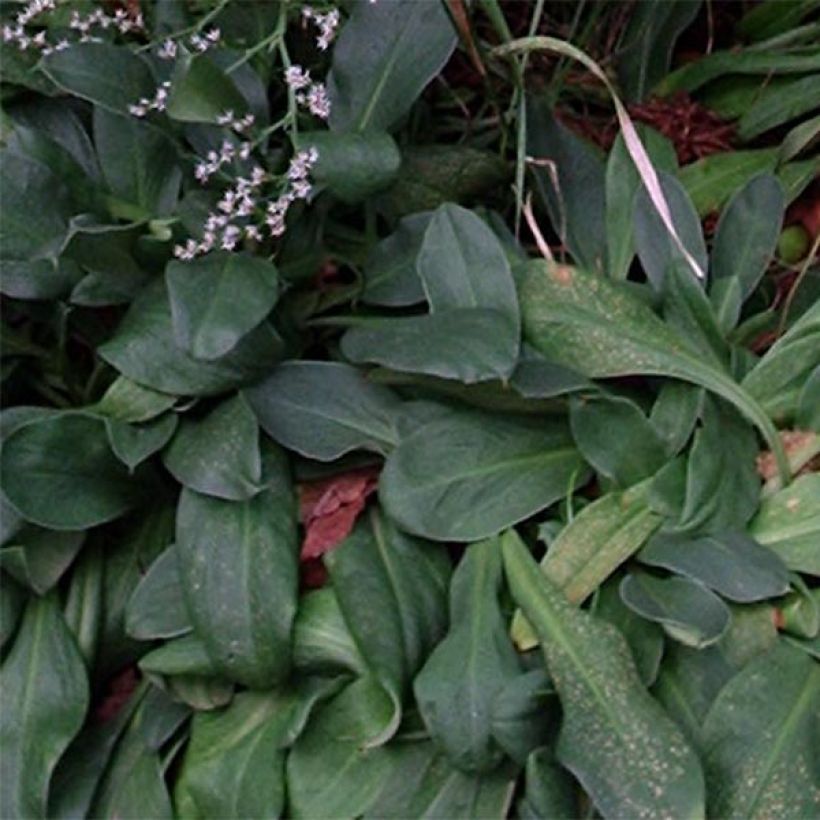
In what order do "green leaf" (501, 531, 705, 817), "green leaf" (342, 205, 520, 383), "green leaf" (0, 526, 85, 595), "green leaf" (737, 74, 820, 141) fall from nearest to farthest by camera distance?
"green leaf" (501, 531, 705, 817) < "green leaf" (342, 205, 520, 383) < "green leaf" (0, 526, 85, 595) < "green leaf" (737, 74, 820, 141)

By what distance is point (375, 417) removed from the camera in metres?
1.33

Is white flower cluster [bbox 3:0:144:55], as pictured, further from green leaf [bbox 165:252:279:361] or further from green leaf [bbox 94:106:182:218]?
green leaf [bbox 165:252:279:361]

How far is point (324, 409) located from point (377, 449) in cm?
5

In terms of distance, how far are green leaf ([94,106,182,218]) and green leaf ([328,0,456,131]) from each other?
0.52ft

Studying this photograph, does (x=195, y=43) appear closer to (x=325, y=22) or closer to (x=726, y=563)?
Result: (x=325, y=22)

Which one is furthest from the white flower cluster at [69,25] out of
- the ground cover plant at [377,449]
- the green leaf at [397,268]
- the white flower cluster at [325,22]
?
the green leaf at [397,268]

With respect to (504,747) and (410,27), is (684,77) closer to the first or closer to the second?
(410,27)

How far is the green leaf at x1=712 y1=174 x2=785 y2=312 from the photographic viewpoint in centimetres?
135

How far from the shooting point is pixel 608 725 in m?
1.18

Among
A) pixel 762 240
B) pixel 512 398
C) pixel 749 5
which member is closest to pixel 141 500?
pixel 512 398

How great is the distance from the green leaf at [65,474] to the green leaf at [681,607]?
0.43m

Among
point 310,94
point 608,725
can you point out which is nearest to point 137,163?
point 310,94

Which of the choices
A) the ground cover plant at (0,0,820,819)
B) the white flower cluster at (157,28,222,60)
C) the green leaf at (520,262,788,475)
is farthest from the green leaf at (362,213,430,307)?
the white flower cluster at (157,28,222,60)

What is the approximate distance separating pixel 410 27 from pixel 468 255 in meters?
0.21
